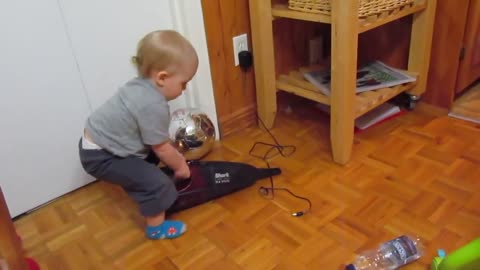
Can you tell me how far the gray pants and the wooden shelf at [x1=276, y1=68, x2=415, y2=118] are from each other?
558mm

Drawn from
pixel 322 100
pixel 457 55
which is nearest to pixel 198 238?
pixel 322 100

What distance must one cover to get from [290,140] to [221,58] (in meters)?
0.37

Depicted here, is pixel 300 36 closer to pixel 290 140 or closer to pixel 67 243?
pixel 290 140

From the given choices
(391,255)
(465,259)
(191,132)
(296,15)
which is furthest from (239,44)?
(465,259)

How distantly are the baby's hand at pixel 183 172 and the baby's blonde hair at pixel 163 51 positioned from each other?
0.90 ft

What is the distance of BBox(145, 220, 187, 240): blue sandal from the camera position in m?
1.16

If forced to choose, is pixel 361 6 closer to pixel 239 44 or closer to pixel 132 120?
pixel 239 44

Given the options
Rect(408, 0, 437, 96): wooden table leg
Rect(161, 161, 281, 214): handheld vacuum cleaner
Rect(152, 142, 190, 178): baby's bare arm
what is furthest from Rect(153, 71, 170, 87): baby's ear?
Rect(408, 0, 437, 96): wooden table leg

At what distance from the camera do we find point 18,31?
3.71ft

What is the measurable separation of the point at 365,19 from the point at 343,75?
0.18m

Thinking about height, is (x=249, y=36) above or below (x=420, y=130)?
above

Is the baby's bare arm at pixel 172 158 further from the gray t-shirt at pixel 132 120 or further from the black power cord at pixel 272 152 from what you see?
the black power cord at pixel 272 152

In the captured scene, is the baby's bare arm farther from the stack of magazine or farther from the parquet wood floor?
the stack of magazine

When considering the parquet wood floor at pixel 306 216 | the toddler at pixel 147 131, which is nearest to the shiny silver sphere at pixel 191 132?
the parquet wood floor at pixel 306 216
